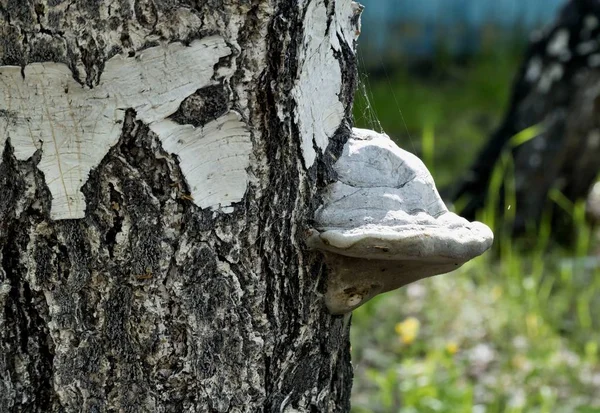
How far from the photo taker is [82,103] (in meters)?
1.24

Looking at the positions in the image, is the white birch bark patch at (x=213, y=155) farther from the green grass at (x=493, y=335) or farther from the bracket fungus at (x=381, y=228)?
the green grass at (x=493, y=335)

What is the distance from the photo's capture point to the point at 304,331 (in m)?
1.43

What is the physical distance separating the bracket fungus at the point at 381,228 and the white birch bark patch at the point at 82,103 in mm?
300

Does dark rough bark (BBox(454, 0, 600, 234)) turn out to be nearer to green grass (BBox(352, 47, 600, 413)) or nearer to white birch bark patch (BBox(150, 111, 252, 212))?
green grass (BBox(352, 47, 600, 413))

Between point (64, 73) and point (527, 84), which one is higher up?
point (64, 73)

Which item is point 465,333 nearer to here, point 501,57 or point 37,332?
point 37,332

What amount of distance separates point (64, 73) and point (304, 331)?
57 centimetres

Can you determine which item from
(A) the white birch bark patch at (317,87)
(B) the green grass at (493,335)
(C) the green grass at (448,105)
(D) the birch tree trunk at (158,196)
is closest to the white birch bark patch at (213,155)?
(D) the birch tree trunk at (158,196)

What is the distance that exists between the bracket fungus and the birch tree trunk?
0.04 metres

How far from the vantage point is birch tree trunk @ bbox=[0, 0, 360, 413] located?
48.5 inches

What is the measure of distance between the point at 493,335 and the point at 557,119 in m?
1.54

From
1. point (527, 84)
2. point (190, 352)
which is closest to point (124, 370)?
point (190, 352)

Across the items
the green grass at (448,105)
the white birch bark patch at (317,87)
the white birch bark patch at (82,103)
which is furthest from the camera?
the green grass at (448,105)

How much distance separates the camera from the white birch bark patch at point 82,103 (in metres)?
1.23
